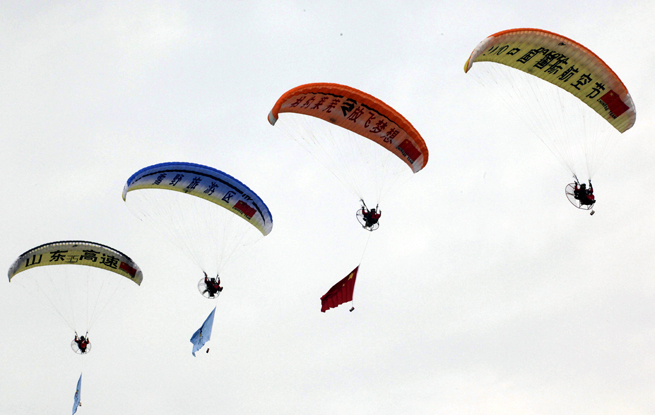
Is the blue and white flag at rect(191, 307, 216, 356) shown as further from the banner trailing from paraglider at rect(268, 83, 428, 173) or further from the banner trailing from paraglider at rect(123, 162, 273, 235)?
the banner trailing from paraglider at rect(268, 83, 428, 173)

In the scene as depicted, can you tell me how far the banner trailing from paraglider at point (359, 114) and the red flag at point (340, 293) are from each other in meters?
6.00

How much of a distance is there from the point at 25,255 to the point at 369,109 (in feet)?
56.3

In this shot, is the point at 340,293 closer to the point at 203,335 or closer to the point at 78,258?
the point at 203,335

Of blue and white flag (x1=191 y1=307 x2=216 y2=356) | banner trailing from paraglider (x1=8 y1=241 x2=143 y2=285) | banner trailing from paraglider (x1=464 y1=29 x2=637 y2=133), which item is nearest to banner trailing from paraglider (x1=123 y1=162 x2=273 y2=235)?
banner trailing from paraglider (x1=8 y1=241 x2=143 y2=285)

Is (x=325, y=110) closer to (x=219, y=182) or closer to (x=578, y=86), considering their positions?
(x=219, y=182)

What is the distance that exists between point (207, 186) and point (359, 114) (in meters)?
8.11

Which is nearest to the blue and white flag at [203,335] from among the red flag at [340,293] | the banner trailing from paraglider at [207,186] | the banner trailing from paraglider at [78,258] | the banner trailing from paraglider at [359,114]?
the banner trailing from paraglider at [78,258]

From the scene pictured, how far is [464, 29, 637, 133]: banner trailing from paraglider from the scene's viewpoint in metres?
36.8

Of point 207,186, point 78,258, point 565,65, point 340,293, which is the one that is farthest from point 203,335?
point 565,65

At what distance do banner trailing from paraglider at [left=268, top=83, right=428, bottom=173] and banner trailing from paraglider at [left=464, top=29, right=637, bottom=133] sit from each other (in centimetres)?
440

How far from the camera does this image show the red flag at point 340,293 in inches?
1506

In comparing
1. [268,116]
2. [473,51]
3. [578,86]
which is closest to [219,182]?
[268,116]

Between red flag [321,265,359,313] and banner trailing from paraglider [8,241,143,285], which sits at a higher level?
banner trailing from paraglider [8,241,143,285]

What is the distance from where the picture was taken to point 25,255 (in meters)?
39.4
